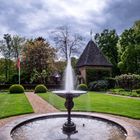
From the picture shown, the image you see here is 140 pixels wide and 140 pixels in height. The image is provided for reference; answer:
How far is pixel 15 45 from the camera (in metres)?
51.4

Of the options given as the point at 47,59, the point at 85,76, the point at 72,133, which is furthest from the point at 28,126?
the point at 47,59

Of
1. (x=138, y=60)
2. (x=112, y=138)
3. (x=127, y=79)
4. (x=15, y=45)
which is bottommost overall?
(x=112, y=138)

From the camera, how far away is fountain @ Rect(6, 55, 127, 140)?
888 centimetres

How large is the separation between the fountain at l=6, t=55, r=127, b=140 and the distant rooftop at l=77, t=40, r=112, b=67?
26574mm

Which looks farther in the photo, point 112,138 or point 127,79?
point 127,79

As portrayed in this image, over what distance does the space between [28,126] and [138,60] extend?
119 ft

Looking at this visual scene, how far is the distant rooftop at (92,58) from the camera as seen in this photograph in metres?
38.2

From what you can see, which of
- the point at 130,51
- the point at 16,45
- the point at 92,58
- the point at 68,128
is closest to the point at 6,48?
the point at 16,45

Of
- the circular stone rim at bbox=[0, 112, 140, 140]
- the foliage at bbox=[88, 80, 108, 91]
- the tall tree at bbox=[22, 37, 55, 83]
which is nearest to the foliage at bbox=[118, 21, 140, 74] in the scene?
the foliage at bbox=[88, 80, 108, 91]

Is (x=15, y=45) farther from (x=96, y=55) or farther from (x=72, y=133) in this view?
(x=72, y=133)

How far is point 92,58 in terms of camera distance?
38812 mm

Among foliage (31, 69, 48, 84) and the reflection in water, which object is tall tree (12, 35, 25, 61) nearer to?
foliage (31, 69, 48, 84)

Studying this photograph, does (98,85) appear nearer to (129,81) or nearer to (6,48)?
(129,81)

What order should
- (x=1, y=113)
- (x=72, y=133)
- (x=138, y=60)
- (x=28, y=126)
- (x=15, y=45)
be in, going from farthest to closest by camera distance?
(x=15, y=45)
(x=138, y=60)
(x=1, y=113)
(x=28, y=126)
(x=72, y=133)
